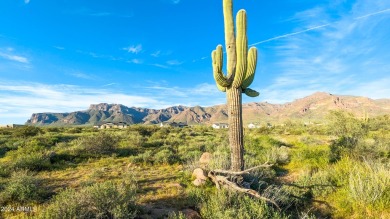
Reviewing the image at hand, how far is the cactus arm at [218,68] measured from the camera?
712cm

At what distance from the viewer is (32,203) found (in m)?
6.35

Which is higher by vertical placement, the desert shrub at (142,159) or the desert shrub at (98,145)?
the desert shrub at (98,145)

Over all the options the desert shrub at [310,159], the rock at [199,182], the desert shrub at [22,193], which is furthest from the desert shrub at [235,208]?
the desert shrub at [310,159]

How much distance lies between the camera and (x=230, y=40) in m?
7.37

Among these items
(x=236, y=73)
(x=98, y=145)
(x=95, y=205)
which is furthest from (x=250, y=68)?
(x=98, y=145)

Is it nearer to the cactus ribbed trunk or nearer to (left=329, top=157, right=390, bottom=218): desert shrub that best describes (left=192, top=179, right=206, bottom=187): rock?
the cactus ribbed trunk

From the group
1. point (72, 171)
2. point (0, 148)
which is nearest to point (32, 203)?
point (72, 171)

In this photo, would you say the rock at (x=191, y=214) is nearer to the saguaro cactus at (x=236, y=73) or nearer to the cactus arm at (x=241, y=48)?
the saguaro cactus at (x=236, y=73)

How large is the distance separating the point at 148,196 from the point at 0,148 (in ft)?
48.8

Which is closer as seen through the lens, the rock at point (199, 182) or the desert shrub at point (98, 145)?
the rock at point (199, 182)

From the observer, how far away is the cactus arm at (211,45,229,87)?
7117mm

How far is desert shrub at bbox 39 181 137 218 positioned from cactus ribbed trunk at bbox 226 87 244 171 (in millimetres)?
3098

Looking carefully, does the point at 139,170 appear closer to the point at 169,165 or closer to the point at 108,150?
the point at 169,165

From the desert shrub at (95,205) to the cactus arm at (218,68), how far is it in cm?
404
